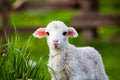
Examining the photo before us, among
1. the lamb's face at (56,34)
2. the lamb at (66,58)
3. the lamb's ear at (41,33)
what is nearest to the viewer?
the lamb's face at (56,34)

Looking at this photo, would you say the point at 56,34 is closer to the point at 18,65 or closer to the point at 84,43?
the point at 18,65

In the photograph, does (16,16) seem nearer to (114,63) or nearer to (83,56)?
(114,63)

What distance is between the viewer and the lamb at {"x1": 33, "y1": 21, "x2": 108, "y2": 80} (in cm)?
720

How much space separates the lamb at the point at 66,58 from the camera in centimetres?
720

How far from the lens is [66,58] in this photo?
7426mm

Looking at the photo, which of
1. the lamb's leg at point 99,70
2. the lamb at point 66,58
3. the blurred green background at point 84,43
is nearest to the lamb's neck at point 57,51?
the lamb at point 66,58

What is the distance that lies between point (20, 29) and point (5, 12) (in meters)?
0.59

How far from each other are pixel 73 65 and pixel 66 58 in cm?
15

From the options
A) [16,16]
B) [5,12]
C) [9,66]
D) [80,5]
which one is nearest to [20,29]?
[5,12]

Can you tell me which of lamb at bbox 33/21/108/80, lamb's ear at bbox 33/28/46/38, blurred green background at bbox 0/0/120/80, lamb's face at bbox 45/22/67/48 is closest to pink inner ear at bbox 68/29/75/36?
lamb at bbox 33/21/108/80

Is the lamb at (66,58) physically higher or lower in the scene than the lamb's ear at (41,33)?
lower

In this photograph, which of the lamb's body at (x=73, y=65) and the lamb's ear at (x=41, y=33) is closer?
the lamb's body at (x=73, y=65)

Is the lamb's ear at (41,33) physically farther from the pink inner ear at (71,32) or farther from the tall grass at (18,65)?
the pink inner ear at (71,32)

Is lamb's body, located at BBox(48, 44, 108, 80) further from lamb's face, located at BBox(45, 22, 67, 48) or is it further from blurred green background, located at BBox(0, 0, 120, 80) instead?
blurred green background, located at BBox(0, 0, 120, 80)
